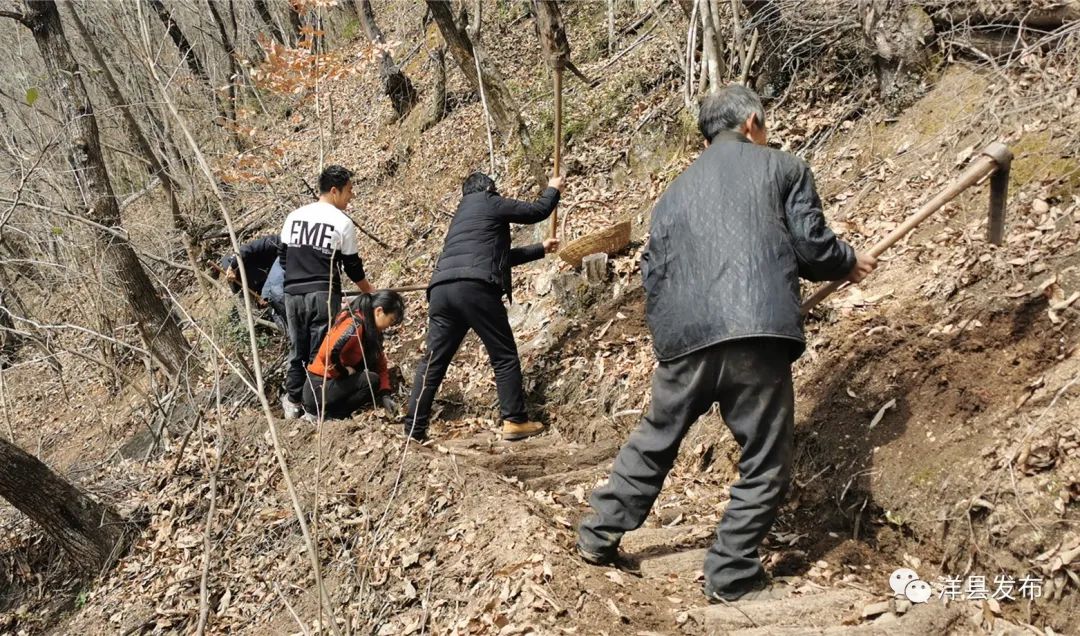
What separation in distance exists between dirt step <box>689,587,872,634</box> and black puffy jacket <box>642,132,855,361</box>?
1107 millimetres

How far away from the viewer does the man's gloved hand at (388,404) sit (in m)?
6.90

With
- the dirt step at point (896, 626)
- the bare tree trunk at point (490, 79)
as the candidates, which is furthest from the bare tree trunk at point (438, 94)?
the dirt step at point (896, 626)

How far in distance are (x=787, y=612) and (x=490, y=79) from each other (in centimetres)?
785

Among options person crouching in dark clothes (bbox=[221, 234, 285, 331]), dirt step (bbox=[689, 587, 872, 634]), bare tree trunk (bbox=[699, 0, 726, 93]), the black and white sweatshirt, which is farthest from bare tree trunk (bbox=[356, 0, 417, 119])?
dirt step (bbox=[689, 587, 872, 634])

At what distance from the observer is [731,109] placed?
356 cm

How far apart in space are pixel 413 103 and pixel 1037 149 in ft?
39.0

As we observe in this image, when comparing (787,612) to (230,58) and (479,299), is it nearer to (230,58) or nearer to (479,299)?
(479,299)

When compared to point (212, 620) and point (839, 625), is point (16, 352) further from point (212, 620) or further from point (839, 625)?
point (839, 625)

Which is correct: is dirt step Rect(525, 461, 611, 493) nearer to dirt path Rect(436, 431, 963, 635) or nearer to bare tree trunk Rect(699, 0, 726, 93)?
dirt path Rect(436, 431, 963, 635)

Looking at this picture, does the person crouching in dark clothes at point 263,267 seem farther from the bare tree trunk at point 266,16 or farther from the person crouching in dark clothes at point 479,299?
the bare tree trunk at point 266,16

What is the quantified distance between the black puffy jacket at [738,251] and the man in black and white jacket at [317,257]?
11.8 feet

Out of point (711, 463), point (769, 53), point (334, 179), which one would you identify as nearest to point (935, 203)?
point (711, 463)

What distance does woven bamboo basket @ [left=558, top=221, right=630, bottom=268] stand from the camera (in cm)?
692

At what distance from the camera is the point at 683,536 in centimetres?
412
